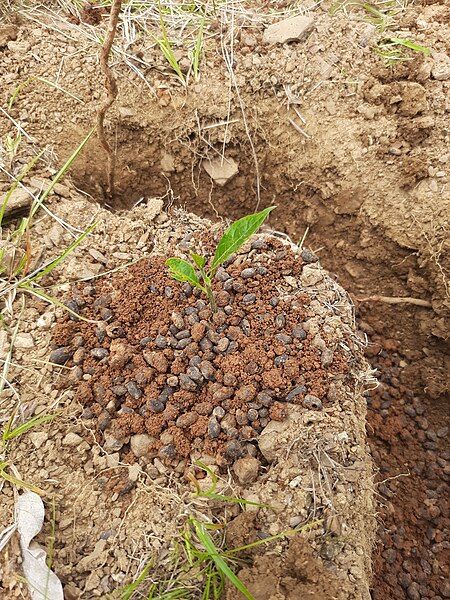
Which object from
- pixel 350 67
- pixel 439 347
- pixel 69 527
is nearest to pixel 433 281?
pixel 439 347

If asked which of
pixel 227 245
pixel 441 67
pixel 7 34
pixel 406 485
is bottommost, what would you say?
pixel 406 485

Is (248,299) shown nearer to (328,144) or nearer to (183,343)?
(183,343)

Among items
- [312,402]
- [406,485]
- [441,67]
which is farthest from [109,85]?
[406,485]

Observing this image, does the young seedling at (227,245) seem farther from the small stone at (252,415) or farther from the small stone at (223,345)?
the small stone at (252,415)

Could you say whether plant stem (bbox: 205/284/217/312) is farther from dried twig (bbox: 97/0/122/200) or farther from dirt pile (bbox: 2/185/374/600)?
dried twig (bbox: 97/0/122/200)

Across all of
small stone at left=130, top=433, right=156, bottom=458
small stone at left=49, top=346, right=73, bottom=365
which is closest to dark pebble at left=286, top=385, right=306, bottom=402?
small stone at left=130, top=433, right=156, bottom=458

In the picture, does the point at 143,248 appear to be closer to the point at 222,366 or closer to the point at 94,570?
the point at 222,366

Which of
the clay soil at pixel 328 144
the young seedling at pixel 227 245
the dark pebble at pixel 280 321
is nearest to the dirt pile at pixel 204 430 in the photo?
the dark pebble at pixel 280 321
